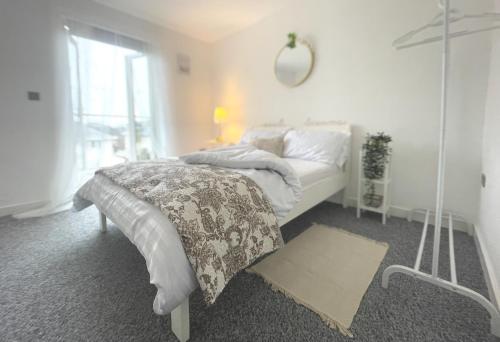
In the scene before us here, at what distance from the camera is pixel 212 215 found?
1.07 metres

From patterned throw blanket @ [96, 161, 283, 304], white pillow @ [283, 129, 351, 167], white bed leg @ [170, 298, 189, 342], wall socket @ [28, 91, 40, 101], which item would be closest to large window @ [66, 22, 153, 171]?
wall socket @ [28, 91, 40, 101]

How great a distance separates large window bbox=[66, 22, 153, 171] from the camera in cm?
262

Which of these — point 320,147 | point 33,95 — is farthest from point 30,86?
point 320,147

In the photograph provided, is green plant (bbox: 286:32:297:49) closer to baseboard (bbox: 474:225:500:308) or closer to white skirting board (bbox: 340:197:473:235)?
white skirting board (bbox: 340:197:473:235)

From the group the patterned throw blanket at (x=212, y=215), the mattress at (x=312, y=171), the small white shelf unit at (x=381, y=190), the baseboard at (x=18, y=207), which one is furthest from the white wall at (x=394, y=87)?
the baseboard at (x=18, y=207)

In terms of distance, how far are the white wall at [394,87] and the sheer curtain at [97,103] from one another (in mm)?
1868

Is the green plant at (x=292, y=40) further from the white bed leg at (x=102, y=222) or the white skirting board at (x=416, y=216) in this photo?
the white bed leg at (x=102, y=222)

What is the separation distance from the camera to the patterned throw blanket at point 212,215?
955mm

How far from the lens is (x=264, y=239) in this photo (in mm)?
1285

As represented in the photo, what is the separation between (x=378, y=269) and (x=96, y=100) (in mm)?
3410

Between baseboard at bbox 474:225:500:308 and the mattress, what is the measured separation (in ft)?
3.85

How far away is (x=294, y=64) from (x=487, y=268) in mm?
2694

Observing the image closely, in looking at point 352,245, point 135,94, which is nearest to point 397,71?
point 352,245

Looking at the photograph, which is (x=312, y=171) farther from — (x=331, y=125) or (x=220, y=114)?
(x=220, y=114)
